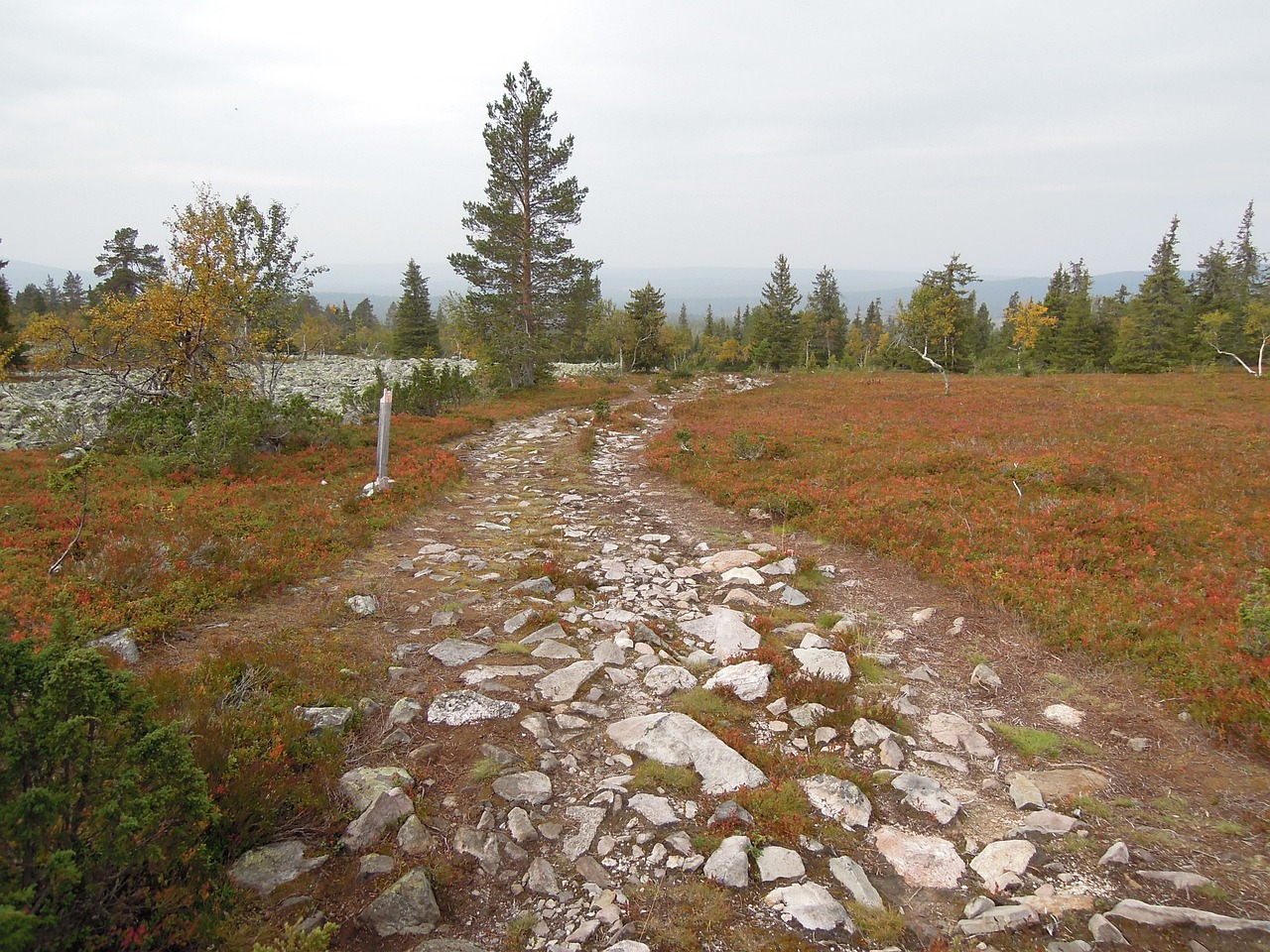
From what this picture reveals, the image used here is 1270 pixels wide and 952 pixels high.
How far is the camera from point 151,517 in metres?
8.41

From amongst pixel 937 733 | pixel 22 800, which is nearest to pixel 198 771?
pixel 22 800

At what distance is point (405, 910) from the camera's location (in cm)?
320

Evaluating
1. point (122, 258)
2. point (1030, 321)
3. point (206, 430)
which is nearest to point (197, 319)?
point (206, 430)

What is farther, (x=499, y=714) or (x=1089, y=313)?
(x=1089, y=313)

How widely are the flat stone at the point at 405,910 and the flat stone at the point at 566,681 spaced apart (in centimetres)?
212

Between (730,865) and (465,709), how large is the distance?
2.53m

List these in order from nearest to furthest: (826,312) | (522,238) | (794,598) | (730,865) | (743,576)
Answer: (730,865) → (794,598) → (743,576) → (522,238) → (826,312)

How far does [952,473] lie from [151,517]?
14.5 meters

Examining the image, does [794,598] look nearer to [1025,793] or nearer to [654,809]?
[1025,793]

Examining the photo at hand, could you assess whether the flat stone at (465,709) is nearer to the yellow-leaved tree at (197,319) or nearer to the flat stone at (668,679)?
the flat stone at (668,679)

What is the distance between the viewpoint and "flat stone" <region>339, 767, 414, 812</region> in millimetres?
4004

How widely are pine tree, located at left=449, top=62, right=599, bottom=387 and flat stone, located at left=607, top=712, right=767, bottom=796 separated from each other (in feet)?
83.1

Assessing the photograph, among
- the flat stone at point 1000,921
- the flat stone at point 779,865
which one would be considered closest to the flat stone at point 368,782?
the flat stone at point 779,865

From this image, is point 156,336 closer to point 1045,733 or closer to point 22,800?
point 22,800
